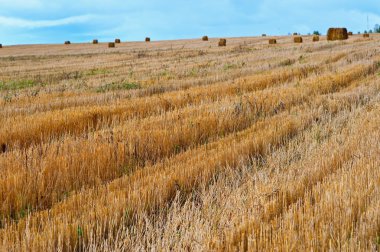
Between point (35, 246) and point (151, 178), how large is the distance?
1.64 m

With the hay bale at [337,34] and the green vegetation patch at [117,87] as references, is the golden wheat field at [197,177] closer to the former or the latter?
the green vegetation patch at [117,87]

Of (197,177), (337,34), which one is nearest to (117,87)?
(197,177)

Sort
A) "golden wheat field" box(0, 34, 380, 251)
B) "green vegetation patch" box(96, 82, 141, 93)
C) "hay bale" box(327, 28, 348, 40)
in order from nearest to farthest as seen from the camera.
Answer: "golden wheat field" box(0, 34, 380, 251) → "green vegetation patch" box(96, 82, 141, 93) → "hay bale" box(327, 28, 348, 40)

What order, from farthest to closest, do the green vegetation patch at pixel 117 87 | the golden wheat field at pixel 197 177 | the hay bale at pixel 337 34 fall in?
the hay bale at pixel 337 34 < the green vegetation patch at pixel 117 87 < the golden wheat field at pixel 197 177

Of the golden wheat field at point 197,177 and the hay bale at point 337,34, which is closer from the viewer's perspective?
the golden wheat field at point 197,177

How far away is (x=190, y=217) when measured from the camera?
3.30m

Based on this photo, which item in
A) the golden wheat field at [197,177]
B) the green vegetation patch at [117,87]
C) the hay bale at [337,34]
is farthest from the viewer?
the hay bale at [337,34]

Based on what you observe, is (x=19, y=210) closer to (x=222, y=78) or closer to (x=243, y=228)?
(x=243, y=228)

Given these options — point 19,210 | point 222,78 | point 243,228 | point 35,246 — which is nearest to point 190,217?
point 243,228

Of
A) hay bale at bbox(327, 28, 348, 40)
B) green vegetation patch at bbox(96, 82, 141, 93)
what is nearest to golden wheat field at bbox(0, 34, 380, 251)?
green vegetation patch at bbox(96, 82, 141, 93)

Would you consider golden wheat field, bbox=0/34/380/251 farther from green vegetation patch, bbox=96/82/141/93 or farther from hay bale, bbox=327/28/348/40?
hay bale, bbox=327/28/348/40

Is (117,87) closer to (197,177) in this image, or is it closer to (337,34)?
(197,177)

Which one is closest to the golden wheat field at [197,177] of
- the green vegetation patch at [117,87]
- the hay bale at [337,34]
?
the green vegetation patch at [117,87]

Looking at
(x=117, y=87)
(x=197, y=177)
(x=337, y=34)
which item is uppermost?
(x=337, y=34)
